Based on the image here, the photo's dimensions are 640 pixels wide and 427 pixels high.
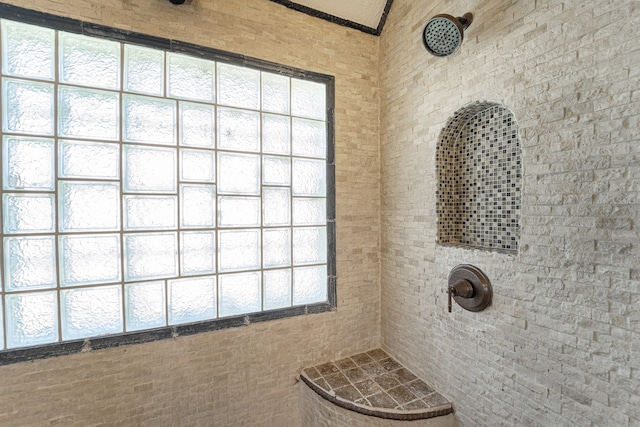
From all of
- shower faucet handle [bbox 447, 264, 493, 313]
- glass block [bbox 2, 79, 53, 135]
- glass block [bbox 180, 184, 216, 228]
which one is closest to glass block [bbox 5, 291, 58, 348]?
glass block [bbox 180, 184, 216, 228]

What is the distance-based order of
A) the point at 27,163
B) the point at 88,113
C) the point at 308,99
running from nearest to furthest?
the point at 27,163 → the point at 88,113 → the point at 308,99

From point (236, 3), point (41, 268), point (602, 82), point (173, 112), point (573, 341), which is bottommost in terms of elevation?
point (573, 341)

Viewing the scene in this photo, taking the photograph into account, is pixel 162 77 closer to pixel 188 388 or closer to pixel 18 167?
pixel 18 167

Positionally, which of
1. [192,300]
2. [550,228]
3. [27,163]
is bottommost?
[192,300]

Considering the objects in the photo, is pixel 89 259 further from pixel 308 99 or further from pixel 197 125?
pixel 308 99

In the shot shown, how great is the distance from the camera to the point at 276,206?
6.46 feet

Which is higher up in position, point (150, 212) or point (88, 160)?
point (88, 160)

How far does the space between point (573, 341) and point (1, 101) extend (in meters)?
2.87

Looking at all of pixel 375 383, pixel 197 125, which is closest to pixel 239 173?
pixel 197 125

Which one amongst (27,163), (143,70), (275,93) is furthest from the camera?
(275,93)

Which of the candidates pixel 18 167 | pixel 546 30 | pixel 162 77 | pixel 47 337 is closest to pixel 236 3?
pixel 162 77

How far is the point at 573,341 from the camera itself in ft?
3.63

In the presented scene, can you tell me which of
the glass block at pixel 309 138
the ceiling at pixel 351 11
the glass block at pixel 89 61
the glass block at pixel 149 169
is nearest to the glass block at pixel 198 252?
the glass block at pixel 149 169

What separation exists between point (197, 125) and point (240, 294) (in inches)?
45.6
